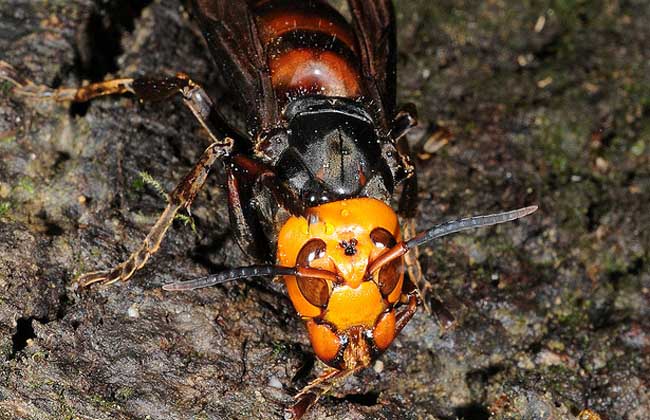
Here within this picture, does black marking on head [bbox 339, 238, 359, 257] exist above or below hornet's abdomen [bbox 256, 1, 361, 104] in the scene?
below

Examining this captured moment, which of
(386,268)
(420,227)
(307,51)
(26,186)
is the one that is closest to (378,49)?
(307,51)

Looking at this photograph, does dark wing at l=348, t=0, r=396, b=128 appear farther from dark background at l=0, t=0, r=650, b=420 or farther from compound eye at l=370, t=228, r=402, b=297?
compound eye at l=370, t=228, r=402, b=297

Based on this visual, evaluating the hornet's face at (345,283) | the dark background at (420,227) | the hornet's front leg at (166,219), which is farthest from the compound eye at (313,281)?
the hornet's front leg at (166,219)

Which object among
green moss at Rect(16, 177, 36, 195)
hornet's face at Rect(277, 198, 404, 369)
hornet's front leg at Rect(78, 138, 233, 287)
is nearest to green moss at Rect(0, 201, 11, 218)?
green moss at Rect(16, 177, 36, 195)

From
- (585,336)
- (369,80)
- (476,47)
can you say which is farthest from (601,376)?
(476,47)

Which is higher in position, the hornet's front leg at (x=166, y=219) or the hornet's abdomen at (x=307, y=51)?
the hornet's abdomen at (x=307, y=51)

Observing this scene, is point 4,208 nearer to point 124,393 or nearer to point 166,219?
point 166,219

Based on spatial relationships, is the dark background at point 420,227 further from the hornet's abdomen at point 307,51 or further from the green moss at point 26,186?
the hornet's abdomen at point 307,51
